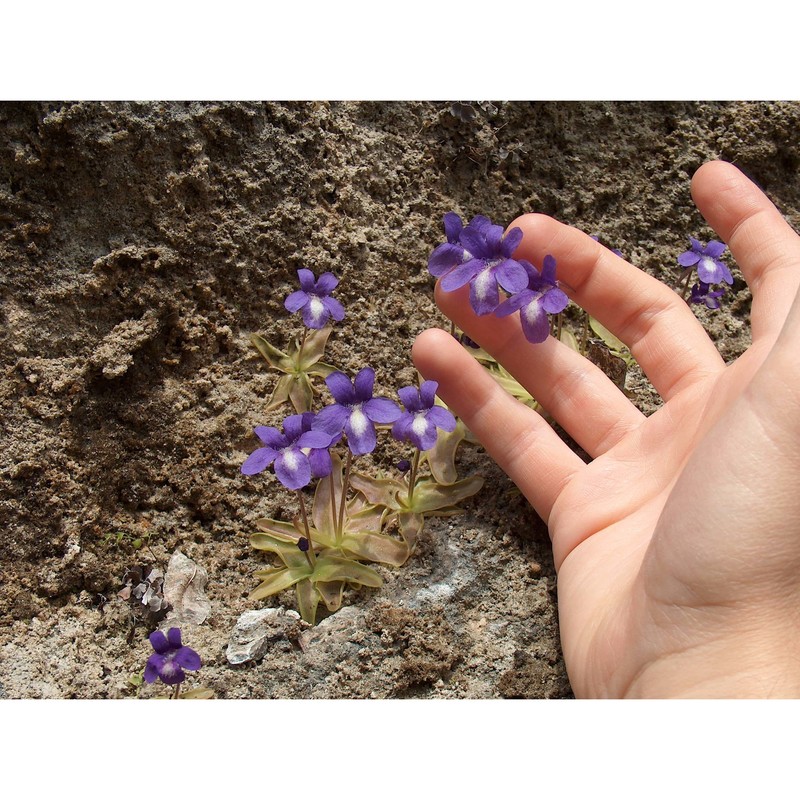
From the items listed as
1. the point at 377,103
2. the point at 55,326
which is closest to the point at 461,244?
the point at 377,103

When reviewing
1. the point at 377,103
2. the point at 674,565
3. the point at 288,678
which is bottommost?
the point at 288,678

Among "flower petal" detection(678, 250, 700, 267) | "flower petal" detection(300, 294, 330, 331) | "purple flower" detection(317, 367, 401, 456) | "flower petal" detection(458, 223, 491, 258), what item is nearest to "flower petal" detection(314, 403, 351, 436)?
"purple flower" detection(317, 367, 401, 456)

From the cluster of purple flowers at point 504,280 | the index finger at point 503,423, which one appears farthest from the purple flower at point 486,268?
the index finger at point 503,423

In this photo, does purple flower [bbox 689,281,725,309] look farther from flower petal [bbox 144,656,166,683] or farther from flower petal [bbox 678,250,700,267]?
flower petal [bbox 144,656,166,683]

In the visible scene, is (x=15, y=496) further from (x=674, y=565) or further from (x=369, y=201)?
(x=674, y=565)

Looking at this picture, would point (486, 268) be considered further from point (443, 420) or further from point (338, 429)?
point (338, 429)

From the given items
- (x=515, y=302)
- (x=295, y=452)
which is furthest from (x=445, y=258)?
(x=295, y=452)
